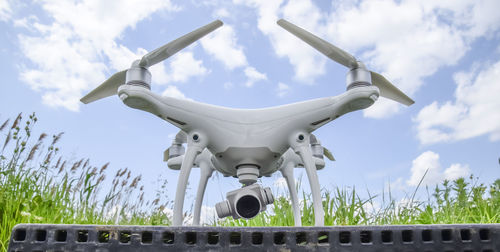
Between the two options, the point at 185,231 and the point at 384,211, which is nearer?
the point at 185,231

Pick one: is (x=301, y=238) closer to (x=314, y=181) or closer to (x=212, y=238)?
(x=212, y=238)

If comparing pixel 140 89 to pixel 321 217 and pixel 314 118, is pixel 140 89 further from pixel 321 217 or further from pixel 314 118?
pixel 321 217

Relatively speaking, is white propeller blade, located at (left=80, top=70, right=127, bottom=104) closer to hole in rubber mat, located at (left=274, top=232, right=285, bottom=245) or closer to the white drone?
the white drone

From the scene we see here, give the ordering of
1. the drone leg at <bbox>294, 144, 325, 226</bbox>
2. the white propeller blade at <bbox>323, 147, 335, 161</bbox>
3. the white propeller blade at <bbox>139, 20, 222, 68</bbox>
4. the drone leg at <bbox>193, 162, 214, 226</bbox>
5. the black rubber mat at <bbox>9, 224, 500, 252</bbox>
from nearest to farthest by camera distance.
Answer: the black rubber mat at <bbox>9, 224, 500, 252</bbox> < the drone leg at <bbox>294, 144, 325, 226</bbox> < the white propeller blade at <bbox>139, 20, 222, 68</bbox> < the drone leg at <bbox>193, 162, 214, 226</bbox> < the white propeller blade at <bbox>323, 147, 335, 161</bbox>

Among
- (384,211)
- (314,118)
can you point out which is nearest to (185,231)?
(314,118)

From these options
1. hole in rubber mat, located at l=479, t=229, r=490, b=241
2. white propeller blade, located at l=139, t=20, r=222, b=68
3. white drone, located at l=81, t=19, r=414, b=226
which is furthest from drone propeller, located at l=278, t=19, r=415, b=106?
hole in rubber mat, located at l=479, t=229, r=490, b=241

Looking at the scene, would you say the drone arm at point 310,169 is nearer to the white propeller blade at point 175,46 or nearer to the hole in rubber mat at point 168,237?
the white propeller blade at point 175,46

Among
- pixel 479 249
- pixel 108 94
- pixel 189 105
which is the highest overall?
pixel 108 94
